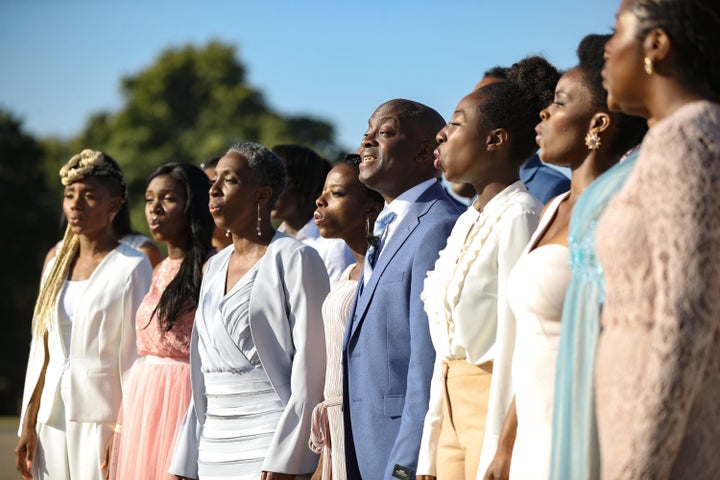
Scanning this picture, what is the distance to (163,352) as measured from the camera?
6.86 meters

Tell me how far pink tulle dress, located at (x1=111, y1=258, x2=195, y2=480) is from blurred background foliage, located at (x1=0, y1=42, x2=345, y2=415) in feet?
75.3

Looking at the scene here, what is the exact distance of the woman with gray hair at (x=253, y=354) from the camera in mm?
5758

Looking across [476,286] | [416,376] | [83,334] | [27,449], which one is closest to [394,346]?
[416,376]

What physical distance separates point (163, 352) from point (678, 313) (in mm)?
4514

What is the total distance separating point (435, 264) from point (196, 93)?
1656 inches

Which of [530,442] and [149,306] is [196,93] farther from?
[530,442]

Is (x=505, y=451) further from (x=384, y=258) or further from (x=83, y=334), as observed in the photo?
(x=83, y=334)

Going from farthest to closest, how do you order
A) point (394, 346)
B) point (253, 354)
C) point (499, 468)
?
point (253, 354) → point (394, 346) → point (499, 468)

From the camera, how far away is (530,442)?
367cm

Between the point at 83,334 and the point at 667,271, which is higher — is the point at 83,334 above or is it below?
above

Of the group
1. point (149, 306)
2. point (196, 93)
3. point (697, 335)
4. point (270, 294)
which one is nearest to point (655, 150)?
point (697, 335)

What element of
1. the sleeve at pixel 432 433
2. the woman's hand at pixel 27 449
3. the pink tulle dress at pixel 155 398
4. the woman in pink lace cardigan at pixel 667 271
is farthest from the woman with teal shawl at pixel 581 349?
the woman's hand at pixel 27 449

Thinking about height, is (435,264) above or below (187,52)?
below

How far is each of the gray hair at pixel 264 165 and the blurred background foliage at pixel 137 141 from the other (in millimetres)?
23579
